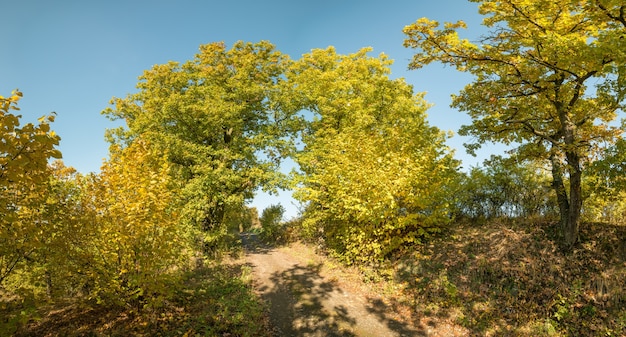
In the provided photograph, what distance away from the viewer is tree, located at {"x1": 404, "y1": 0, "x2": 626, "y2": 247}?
7.36m

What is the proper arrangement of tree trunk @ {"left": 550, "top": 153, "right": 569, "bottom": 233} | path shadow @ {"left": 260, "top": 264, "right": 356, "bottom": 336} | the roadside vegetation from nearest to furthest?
the roadside vegetation, path shadow @ {"left": 260, "top": 264, "right": 356, "bottom": 336}, tree trunk @ {"left": 550, "top": 153, "right": 569, "bottom": 233}

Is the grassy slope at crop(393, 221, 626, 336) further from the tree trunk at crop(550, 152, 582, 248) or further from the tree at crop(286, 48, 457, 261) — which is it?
the tree at crop(286, 48, 457, 261)

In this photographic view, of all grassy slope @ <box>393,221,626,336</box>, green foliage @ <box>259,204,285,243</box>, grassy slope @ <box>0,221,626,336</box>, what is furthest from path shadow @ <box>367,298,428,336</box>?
green foliage @ <box>259,204,285,243</box>

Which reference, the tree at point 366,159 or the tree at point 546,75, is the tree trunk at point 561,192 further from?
the tree at point 366,159

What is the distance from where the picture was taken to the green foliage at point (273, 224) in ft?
91.9

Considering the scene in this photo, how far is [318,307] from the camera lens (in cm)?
1024

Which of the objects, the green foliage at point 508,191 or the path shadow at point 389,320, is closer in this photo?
the path shadow at point 389,320

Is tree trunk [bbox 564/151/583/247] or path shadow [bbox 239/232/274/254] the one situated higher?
tree trunk [bbox 564/151/583/247]

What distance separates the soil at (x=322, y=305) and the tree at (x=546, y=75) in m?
6.24

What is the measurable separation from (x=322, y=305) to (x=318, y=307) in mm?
190

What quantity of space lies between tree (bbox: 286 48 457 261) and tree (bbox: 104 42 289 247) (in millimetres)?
2099

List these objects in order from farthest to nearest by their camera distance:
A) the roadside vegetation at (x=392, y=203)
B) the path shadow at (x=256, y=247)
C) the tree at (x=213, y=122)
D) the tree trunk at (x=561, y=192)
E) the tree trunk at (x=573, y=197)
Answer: the path shadow at (x=256, y=247) < the tree at (x=213, y=122) < the tree trunk at (x=561, y=192) < the tree trunk at (x=573, y=197) < the roadside vegetation at (x=392, y=203)

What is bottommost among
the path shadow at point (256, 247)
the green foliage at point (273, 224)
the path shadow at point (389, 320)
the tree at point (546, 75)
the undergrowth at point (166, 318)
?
the path shadow at point (389, 320)

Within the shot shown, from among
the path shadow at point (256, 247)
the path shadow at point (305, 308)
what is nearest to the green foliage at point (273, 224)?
the path shadow at point (256, 247)
